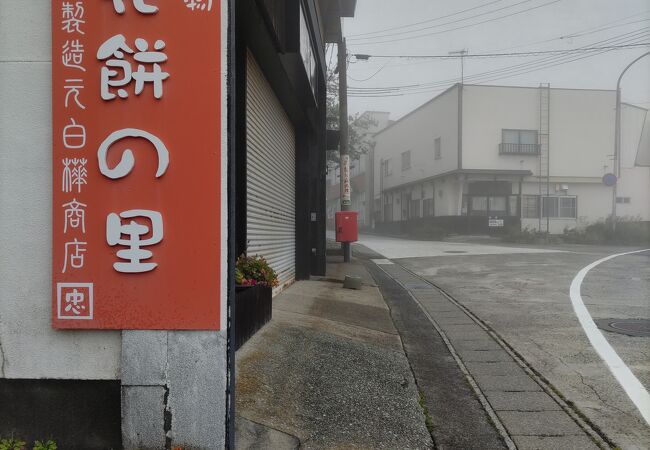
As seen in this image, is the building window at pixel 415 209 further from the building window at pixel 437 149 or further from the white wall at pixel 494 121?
the white wall at pixel 494 121

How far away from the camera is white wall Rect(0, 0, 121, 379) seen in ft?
10.2

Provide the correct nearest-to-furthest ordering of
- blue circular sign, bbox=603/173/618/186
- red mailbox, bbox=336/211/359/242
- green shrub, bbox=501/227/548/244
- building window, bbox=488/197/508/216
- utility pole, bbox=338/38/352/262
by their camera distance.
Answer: red mailbox, bbox=336/211/359/242 < utility pole, bbox=338/38/352/262 < green shrub, bbox=501/227/548/244 < blue circular sign, bbox=603/173/618/186 < building window, bbox=488/197/508/216

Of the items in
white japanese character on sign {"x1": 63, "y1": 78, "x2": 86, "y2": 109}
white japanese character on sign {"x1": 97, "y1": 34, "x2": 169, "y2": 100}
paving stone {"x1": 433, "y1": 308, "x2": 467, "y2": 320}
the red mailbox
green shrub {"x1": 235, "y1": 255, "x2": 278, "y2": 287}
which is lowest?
paving stone {"x1": 433, "y1": 308, "x2": 467, "y2": 320}

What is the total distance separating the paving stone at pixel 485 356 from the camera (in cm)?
558

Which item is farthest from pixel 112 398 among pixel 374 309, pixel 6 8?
pixel 374 309

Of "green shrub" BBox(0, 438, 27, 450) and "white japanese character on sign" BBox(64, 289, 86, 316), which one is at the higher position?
"white japanese character on sign" BBox(64, 289, 86, 316)

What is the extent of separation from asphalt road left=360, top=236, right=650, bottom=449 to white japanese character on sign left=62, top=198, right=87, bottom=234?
385cm

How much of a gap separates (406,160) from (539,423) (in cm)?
3518

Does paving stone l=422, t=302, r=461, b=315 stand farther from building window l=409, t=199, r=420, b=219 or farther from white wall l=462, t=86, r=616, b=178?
building window l=409, t=199, r=420, b=219

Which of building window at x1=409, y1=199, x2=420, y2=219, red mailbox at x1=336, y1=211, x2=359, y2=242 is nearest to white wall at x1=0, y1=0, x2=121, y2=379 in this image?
red mailbox at x1=336, y1=211, x2=359, y2=242

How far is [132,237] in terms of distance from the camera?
3.02 m

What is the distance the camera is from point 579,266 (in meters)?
13.8

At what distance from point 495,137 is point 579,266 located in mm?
17517

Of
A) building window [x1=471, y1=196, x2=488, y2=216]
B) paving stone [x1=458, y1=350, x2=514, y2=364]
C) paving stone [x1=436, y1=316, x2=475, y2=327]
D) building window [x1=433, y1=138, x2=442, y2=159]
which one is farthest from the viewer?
building window [x1=433, y1=138, x2=442, y2=159]
